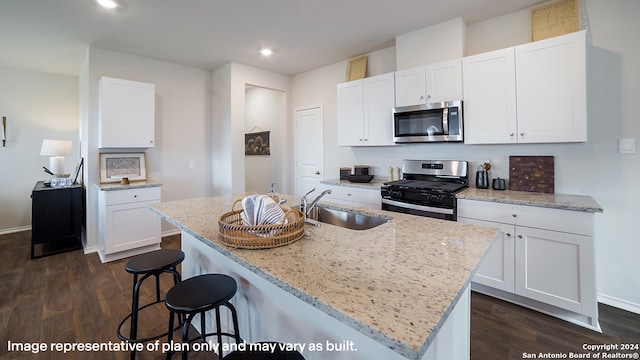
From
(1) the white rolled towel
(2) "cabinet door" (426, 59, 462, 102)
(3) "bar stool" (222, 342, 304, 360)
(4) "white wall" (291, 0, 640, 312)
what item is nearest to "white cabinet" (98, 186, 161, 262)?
(1) the white rolled towel

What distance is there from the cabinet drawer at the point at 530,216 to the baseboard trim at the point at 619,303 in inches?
34.5

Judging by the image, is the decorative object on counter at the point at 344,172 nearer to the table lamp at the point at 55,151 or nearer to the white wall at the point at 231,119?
the white wall at the point at 231,119

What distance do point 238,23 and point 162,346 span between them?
3.01 m

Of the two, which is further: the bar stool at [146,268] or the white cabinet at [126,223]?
the white cabinet at [126,223]

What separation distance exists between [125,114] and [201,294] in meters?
3.30

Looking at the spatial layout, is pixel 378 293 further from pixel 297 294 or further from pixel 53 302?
pixel 53 302

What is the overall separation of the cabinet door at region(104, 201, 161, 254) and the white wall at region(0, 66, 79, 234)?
8.63ft

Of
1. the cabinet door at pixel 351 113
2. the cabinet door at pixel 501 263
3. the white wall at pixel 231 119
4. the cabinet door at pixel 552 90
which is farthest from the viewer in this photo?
the white wall at pixel 231 119

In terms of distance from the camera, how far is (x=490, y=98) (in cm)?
260

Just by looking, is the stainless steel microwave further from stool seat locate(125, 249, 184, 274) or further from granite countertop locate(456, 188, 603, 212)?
stool seat locate(125, 249, 184, 274)

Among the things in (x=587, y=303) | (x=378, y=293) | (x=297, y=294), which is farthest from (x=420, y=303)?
(x=587, y=303)

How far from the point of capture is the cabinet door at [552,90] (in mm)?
2176

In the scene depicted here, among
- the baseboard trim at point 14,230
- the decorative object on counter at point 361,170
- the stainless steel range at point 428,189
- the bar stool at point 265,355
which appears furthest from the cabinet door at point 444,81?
the baseboard trim at point 14,230

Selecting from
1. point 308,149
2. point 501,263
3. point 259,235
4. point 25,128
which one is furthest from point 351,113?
point 25,128
